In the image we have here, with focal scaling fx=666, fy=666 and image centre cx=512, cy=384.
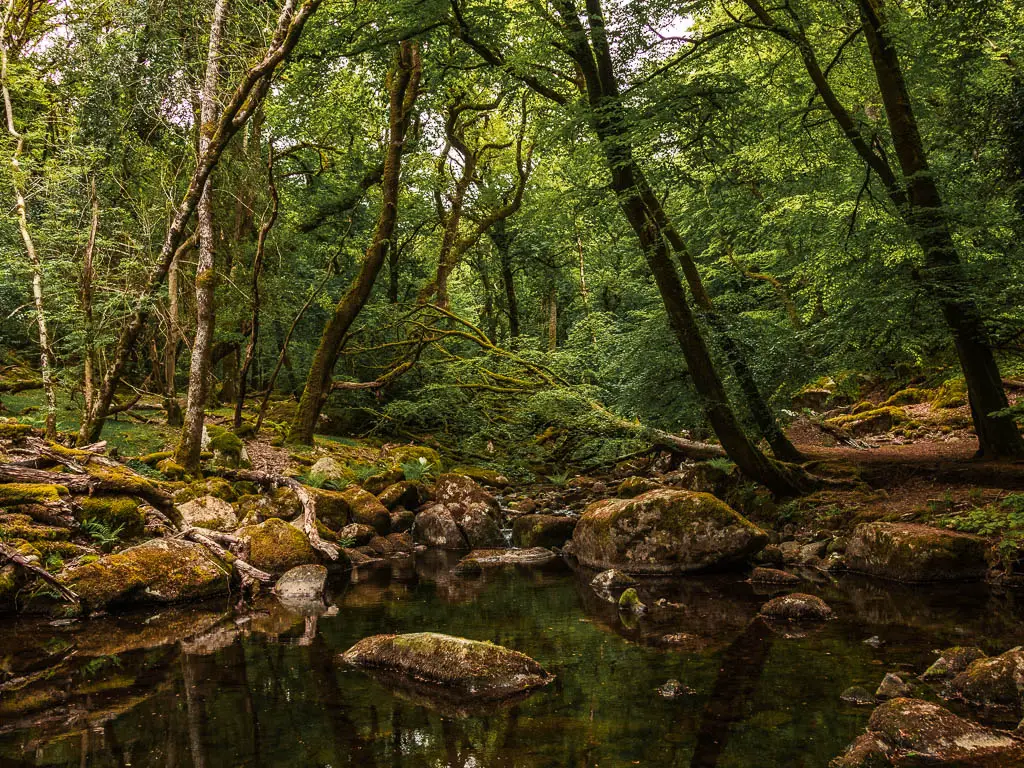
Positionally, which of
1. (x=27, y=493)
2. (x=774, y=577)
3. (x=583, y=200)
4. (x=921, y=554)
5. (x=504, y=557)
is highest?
(x=583, y=200)

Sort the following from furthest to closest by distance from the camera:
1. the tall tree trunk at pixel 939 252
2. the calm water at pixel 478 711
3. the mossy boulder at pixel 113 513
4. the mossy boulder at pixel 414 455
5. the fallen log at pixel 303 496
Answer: the mossy boulder at pixel 414 455, the fallen log at pixel 303 496, the tall tree trunk at pixel 939 252, the mossy boulder at pixel 113 513, the calm water at pixel 478 711

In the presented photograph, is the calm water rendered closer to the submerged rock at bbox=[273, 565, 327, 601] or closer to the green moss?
the submerged rock at bbox=[273, 565, 327, 601]

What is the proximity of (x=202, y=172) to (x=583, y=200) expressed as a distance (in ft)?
19.5

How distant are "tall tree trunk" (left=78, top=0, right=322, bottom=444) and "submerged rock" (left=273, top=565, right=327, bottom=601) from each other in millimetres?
4409

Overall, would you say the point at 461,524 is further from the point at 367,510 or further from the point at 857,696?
the point at 857,696

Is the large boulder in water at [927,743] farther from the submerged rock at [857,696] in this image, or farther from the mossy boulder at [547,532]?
the mossy boulder at [547,532]

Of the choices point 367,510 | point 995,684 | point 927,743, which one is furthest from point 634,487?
point 927,743

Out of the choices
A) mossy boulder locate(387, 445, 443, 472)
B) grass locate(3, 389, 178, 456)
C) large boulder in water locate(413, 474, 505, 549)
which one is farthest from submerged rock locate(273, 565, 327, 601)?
mossy boulder locate(387, 445, 443, 472)

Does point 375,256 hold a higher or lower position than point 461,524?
higher

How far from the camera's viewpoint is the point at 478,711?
4.59 metres

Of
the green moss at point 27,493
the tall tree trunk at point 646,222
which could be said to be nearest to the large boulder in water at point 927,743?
the tall tree trunk at point 646,222

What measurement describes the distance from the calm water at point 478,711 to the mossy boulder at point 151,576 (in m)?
0.31

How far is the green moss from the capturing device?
7738mm

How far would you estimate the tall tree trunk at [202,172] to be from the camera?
10.2m
